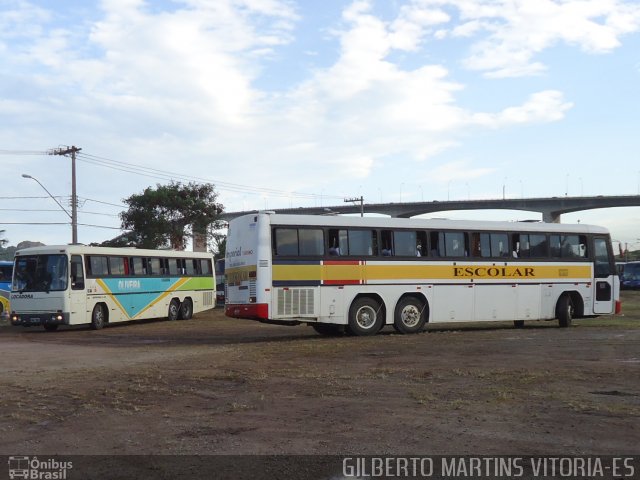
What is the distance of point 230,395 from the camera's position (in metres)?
9.26

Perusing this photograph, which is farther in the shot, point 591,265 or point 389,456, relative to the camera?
point 591,265

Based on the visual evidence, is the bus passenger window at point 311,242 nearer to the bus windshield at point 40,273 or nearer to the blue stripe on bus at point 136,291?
the bus windshield at point 40,273

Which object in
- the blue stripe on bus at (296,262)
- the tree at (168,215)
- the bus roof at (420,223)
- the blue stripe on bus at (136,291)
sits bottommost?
the blue stripe on bus at (136,291)

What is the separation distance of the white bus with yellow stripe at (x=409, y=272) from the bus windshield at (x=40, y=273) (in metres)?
7.49

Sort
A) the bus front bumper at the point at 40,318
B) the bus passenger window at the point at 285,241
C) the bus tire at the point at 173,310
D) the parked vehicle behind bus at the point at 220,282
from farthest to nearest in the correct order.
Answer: the parked vehicle behind bus at the point at 220,282 < the bus tire at the point at 173,310 < the bus front bumper at the point at 40,318 < the bus passenger window at the point at 285,241

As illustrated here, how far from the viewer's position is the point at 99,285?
2517cm

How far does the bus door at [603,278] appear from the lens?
888 inches

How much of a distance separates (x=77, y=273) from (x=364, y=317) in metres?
10.8

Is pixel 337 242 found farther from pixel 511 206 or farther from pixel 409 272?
pixel 511 206

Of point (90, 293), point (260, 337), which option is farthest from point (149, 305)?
point (260, 337)

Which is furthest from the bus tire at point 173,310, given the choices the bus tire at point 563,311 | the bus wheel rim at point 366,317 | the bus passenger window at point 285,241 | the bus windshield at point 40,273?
the bus tire at point 563,311

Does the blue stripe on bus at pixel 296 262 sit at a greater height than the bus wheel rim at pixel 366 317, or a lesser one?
greater

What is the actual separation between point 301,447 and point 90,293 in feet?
65.3

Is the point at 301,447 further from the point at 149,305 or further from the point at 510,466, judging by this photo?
the point at 149,305
